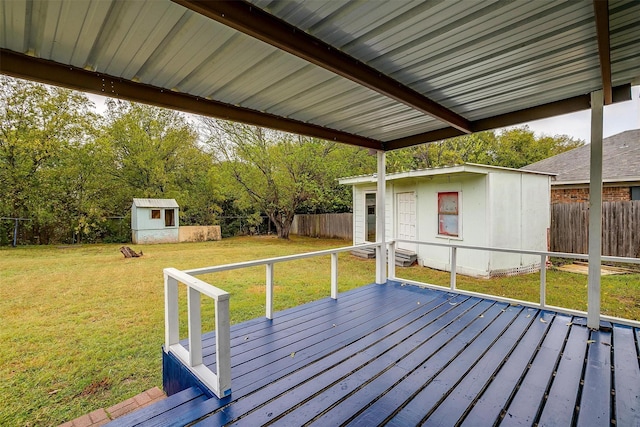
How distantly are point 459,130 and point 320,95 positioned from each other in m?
2.05

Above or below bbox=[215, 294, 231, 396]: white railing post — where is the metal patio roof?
above

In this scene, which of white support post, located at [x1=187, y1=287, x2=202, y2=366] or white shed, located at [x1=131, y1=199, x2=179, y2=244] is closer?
white support post, located at [x1=187, y1=287, x2=202, y2=366]

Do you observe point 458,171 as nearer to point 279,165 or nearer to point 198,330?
point 198,330

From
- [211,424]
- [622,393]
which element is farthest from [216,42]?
[622,393]

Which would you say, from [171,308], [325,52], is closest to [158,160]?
[171,308]

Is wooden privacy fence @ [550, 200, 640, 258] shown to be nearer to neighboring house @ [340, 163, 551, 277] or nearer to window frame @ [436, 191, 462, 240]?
neighboring house @ [340, 163, 551, 277]

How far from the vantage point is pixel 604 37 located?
1809 millimetres

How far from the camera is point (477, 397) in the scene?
2057mm

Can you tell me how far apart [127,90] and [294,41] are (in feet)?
4.96

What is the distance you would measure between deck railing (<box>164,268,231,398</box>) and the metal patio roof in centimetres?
159

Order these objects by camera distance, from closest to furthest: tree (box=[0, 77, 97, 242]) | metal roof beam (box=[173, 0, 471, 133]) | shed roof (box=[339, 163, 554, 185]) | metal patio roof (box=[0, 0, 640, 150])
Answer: metal roof beam (box=[173, 0, 471, 133]) → metal patio roof (box=[0, 0, 640, 150]) → shed roof (box=[339, 163, 554, 185]) → tree (box=[0, 77, 97, 242])

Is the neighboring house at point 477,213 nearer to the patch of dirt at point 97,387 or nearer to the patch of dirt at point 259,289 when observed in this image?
the patch of dirt at point 259,289

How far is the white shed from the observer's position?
44.0 ft

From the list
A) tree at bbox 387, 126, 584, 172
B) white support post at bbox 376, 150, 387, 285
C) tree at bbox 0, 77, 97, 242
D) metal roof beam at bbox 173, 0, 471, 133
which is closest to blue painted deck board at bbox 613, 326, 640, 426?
metal roof beam at bbox 173, 0, 471, 133
